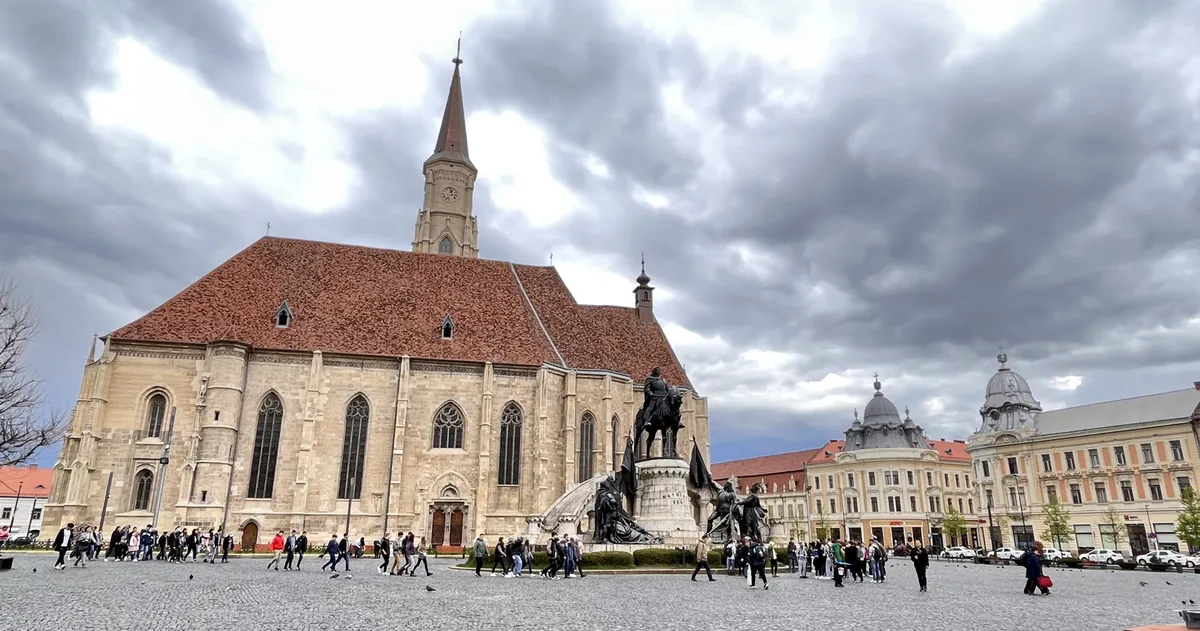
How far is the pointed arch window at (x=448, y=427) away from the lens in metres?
33.8

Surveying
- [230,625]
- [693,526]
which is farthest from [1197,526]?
[230,625]

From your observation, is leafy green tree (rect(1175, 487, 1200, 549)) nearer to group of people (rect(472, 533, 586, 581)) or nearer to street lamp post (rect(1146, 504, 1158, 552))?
street lamp post (rect(1146, 504, 1158, 552))

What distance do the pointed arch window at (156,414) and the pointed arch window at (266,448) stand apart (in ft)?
Result: 12.8

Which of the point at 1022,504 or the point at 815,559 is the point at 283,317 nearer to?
the point at 815,559

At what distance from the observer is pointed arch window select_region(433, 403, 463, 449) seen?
33750 mm

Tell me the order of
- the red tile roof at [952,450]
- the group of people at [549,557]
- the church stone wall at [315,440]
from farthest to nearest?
the red tile roof at [952,450]
the church stone wall at [315,440]
the group of people at [549,557]

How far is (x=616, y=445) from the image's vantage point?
35812mm

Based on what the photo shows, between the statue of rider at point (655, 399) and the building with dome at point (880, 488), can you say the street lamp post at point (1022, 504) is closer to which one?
the building with dome at point (880, 488)

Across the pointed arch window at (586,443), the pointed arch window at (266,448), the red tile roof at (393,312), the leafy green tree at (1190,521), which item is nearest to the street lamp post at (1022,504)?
the leafy green tree at (1190,521)

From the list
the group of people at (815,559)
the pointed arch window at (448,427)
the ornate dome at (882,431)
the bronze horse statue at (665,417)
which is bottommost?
the group of people at (815,559)

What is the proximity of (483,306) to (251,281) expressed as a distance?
11.5m

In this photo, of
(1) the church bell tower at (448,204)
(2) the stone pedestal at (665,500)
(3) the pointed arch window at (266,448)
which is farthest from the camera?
(1) the church bell tower at (448,204)

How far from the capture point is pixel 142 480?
3005 centimetres

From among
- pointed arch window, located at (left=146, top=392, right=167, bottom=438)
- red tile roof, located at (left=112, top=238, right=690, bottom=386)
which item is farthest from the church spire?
pointed arch window, located at (left=146, top=392, right=167, bottom=438)
